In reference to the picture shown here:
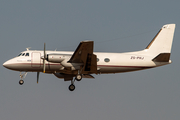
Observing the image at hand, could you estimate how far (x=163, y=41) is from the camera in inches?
1193

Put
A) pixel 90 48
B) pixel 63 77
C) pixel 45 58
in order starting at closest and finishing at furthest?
1. pixel 90 48
2. pixel 45 58
3. pixel 63 77

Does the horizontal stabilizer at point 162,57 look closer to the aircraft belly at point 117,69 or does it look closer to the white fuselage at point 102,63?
the white fuselage at point 102,63

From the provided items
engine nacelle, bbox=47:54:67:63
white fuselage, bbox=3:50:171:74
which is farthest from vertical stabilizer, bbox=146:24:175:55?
engine nacelle, bbox=47:54:67:63

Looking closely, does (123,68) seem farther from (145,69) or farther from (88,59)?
(88,59)

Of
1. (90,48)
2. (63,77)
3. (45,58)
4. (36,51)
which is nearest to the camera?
(90,48)

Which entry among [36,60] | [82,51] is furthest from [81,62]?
[36,60]

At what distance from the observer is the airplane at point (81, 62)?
25339 millimetres

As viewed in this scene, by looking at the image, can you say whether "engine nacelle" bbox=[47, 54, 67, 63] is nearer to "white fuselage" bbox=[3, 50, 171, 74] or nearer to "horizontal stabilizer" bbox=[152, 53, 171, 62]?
"white fuselage" bbox=[3, 50, 171, 74]

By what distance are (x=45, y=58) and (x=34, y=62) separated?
1688mm

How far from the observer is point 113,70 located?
2780 cm

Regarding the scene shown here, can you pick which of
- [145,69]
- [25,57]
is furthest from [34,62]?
[145,69]

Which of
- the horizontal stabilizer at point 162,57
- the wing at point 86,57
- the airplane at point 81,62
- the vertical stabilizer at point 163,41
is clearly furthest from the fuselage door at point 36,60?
the vertical stabilizer at point 163,41

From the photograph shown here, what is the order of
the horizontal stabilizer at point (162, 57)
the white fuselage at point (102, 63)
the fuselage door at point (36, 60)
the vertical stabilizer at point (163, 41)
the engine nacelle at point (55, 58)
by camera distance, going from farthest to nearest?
the vertical stabilizer at point (163, 41) < the horizontal stabilizer at point (162, 57) < the white fuselage at point (102, 63) < the fuselage door at point (36, 60) < the engine nacelle at point (55, 58)

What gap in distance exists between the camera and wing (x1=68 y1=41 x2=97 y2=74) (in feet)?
78.6
